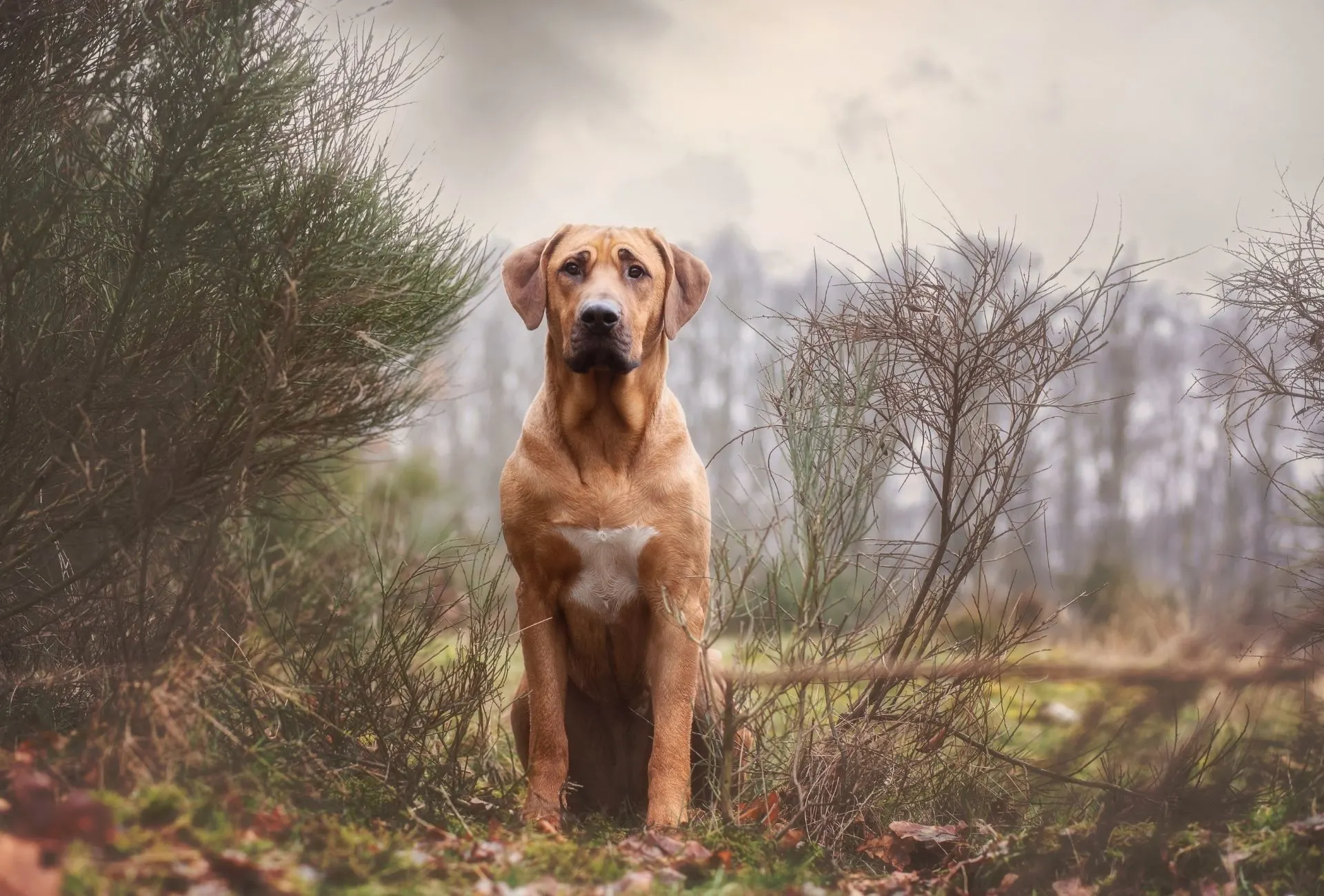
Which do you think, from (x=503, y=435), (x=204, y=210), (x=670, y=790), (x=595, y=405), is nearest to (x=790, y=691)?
(x=670, y=790)

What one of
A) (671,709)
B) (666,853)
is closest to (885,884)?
(666,853)

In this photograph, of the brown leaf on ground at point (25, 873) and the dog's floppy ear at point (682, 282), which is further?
the dog's floppy ear at point (682, 282)

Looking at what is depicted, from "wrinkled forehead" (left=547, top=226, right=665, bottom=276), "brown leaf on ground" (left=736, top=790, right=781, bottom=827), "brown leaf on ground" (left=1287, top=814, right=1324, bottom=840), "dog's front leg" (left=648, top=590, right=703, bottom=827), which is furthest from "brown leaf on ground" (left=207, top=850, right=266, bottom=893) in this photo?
"brown leaf on ground" (left=1287, top=814, right=1324, bottom=840)

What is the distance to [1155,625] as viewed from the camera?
3314 mm

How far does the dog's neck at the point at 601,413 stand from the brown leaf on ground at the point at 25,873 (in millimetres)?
2488

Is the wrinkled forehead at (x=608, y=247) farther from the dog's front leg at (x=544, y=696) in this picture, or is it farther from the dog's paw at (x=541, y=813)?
the dog's paw at (x=541, y=813)

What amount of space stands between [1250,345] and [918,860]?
9.19ft

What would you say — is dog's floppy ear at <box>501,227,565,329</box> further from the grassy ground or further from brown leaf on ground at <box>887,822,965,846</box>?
brown leaf on ground at <box>887,822,965,846</box>

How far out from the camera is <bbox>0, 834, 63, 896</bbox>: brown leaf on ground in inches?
95.4

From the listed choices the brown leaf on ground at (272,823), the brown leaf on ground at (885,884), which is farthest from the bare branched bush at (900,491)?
the brown leaf on ground at (272,823)

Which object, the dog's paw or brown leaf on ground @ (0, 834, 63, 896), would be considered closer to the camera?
brown leaf on ground @ (0, 834, 63, 896)

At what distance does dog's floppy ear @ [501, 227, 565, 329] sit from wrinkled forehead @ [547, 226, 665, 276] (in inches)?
1.7

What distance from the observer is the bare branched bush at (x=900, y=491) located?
436cm

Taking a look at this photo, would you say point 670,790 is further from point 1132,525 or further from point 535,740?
point 1132,525
